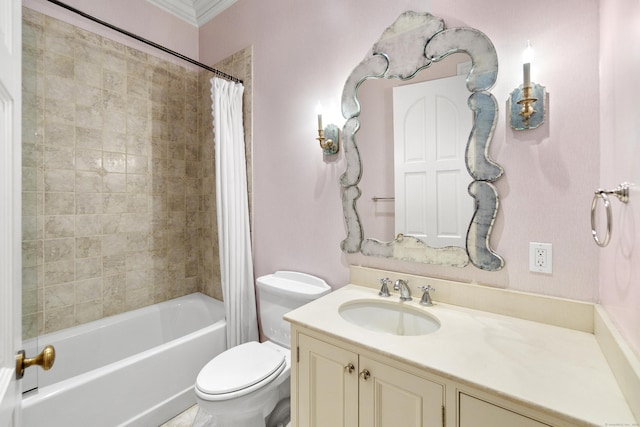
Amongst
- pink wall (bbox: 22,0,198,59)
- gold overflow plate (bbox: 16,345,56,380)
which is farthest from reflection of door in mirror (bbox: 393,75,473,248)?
pink wall (bbox: 22,0,198,59)

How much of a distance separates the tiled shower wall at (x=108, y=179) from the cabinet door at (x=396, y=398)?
1739mm

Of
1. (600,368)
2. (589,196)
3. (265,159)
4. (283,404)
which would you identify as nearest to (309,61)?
(265,159)

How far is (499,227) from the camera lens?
1200 mm

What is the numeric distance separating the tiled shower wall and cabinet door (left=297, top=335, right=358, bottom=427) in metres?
1.47

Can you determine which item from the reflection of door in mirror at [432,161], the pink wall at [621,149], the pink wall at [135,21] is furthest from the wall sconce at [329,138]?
the pink wall at [135,21]

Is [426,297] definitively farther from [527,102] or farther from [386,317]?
[527,102]

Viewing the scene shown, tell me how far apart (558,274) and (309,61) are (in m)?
1.64

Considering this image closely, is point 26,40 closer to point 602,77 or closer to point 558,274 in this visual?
point 602,77

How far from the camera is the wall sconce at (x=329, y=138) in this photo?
63.6 inches

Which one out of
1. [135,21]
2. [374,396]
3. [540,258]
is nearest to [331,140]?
[540,258]

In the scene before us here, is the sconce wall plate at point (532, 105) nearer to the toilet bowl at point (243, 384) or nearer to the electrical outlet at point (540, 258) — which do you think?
the electrical outlet at point (540, 258)

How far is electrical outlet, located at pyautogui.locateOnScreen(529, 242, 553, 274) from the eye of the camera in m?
1.10

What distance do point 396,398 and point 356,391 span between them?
149 millimetres

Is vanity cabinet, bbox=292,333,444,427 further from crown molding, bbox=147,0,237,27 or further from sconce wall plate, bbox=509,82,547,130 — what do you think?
crown molding, bbox=147,0,237,27
